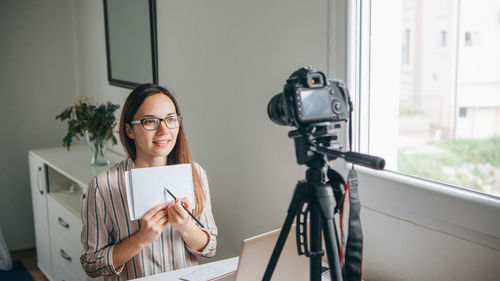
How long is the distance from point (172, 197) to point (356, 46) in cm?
68

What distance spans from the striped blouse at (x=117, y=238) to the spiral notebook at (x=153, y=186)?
0.17 meters

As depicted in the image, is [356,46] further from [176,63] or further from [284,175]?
[176,63]

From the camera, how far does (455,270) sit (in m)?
1.17

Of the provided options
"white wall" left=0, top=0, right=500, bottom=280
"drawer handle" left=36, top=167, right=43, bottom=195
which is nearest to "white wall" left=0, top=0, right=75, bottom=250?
"drawer handle" left=36, top=167, right=43, bottom=195

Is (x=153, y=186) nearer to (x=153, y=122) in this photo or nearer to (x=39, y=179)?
(x=153, y=122)

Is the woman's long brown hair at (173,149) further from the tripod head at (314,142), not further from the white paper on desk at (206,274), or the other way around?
the tripod head at (314,142)

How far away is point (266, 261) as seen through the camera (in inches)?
45.6

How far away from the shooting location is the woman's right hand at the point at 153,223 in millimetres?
1361

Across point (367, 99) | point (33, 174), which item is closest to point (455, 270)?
point (367, 99)

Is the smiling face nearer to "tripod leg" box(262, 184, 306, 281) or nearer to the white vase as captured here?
"tripod leg" box(262, 184, 306, 281)

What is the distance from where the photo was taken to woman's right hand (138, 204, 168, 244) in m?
1.36

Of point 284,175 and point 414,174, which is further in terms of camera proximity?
point 284,175

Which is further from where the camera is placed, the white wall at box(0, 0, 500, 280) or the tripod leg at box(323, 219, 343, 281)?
the white wall at box(0, 0, 500, 280)

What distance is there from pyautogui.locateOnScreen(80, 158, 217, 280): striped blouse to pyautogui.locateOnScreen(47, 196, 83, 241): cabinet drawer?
998 millimetres
